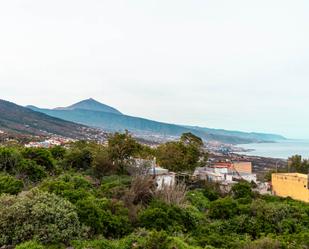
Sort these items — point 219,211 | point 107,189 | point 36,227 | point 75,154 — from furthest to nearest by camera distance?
point 75,154 < point 107,189 < point 219,211 < point 36,227

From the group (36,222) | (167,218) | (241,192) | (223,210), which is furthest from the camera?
(241,192)

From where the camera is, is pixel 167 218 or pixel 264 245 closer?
pixel 264 245

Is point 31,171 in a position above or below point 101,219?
above

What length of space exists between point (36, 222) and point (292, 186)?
824 inches

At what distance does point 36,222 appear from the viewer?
11.4 m

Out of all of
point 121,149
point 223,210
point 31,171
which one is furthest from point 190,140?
point 223,210

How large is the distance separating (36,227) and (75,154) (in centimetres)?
1506

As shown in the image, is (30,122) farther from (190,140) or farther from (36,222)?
(36,222)

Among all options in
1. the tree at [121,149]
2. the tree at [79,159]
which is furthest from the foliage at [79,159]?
the tree at [121,149]

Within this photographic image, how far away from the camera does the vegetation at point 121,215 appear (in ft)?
37.1

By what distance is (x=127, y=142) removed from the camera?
25625mm

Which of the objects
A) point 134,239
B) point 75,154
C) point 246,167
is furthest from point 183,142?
point 246,167

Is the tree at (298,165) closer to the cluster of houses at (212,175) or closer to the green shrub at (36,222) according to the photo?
the cluster of houses at (212,175)

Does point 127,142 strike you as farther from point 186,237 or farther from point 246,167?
point 246,167
